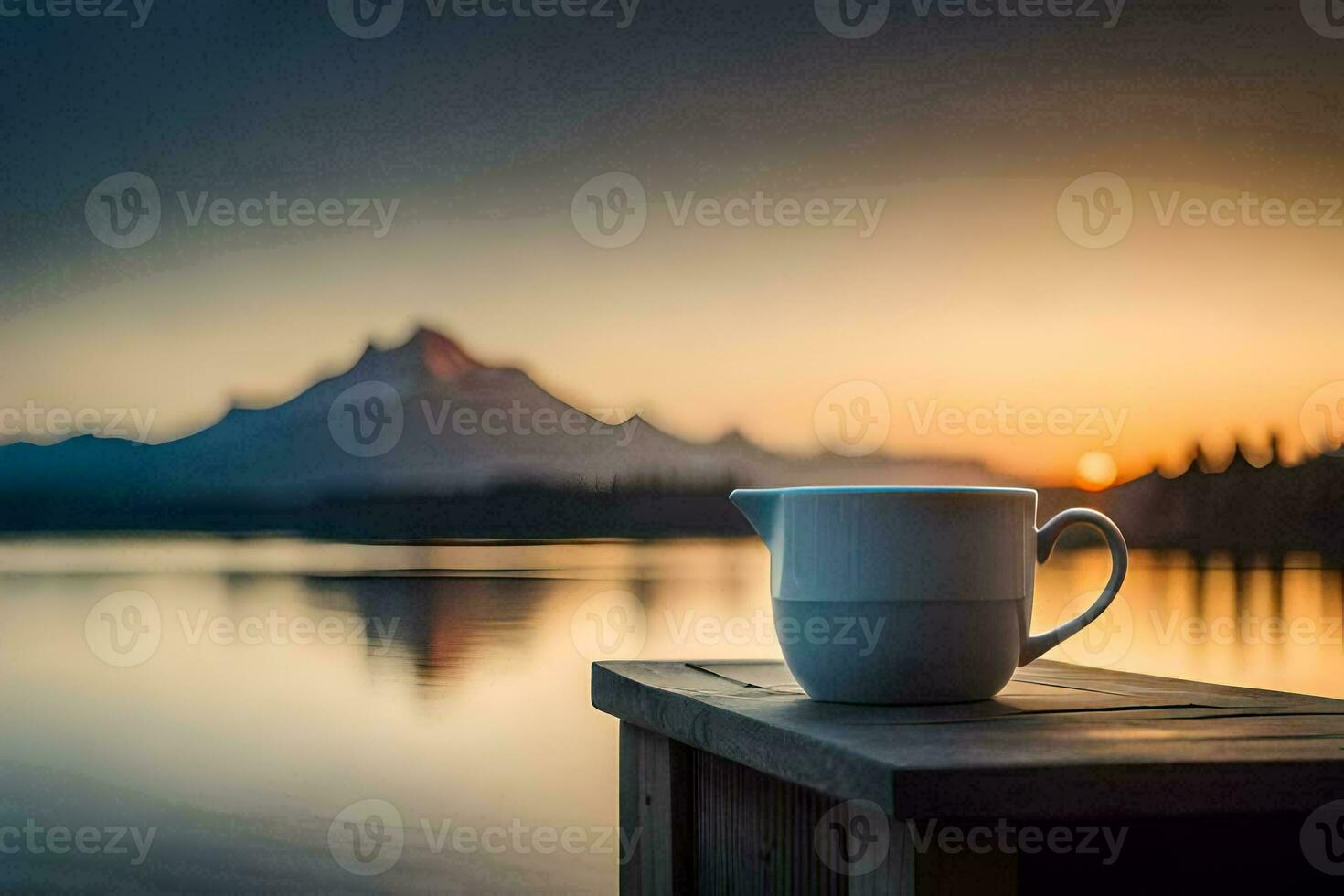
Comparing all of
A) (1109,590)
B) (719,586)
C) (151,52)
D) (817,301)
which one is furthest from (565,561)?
(1109,590)

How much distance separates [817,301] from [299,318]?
Result: 1035 millimetres

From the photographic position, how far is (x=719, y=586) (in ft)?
8.02

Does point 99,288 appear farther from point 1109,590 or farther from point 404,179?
point 1109,590
